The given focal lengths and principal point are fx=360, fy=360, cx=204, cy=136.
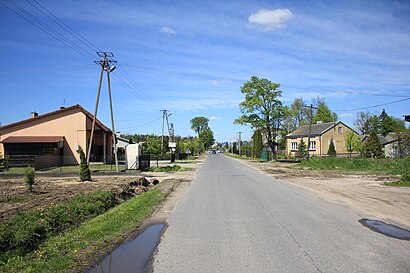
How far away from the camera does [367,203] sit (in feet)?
42.8

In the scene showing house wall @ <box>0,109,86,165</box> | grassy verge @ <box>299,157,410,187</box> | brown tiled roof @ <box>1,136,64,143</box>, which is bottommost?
grassy verge @ <box>299,157,410,187</box>

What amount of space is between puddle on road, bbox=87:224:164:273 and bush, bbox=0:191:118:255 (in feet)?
6.52

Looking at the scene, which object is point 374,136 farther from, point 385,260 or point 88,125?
point 385,260

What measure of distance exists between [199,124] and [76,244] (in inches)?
6511

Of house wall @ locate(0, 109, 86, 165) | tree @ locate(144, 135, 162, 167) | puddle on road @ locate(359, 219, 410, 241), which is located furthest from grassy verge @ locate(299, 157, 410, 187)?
house wall @ locate(0, 109, 86, 165)

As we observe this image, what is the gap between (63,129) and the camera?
43.7 metres

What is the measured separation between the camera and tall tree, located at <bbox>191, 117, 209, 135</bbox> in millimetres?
171875

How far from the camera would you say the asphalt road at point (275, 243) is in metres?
5.82

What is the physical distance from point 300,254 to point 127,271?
300 cm

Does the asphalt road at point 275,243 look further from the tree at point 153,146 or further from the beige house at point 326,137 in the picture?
the beige house at point 326,137

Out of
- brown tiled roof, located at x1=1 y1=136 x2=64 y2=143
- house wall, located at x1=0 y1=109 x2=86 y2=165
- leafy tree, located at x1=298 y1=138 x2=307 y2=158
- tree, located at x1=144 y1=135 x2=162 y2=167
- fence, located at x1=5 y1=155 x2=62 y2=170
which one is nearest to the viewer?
fence, located at x1=5 y1=155 x2=62 y2=170

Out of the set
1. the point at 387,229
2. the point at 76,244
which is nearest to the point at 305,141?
the point at 387,229

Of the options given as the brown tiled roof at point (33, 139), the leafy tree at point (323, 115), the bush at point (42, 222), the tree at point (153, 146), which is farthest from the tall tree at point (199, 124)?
the bush at point (42, 222)

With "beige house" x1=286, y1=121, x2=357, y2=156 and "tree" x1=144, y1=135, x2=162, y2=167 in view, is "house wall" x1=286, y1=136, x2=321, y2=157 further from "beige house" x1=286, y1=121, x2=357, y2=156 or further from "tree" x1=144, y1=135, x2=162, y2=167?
"tree" x1=144, y1=135, x2=162, y2=167
